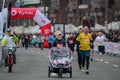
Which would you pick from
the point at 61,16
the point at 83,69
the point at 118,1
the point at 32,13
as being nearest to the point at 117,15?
the point at 118,1

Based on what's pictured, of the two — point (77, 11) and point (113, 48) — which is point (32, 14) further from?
point (77, 11)

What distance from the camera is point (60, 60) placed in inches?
922

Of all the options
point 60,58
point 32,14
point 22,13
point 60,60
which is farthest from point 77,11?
point 60,60

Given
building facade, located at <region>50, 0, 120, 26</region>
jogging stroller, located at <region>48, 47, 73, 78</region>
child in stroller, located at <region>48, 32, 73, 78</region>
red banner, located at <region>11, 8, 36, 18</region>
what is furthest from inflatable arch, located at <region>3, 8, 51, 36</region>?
building facade, located at <region>50, 0, 120, 26</region>

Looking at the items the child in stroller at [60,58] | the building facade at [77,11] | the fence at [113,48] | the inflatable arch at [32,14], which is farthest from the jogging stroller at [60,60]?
the building facade at [77,11]

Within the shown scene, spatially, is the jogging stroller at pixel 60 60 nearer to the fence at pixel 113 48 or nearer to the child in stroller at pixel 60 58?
the child in stroller at pixel 60 58

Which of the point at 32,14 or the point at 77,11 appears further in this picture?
the point at 77,11

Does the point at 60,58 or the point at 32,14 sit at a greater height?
the point at 32,14

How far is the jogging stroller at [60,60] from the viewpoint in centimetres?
2336

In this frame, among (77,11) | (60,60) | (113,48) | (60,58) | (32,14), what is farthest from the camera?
(77,11)

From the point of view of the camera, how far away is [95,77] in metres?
24.1

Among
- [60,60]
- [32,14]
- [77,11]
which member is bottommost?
[77,11]

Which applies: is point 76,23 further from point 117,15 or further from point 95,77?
point 95,77

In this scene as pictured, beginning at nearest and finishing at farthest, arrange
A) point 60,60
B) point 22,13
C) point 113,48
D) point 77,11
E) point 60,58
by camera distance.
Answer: point 60,60 < point 60,58 < point 22,13 < point 113,48 < point 77,11
